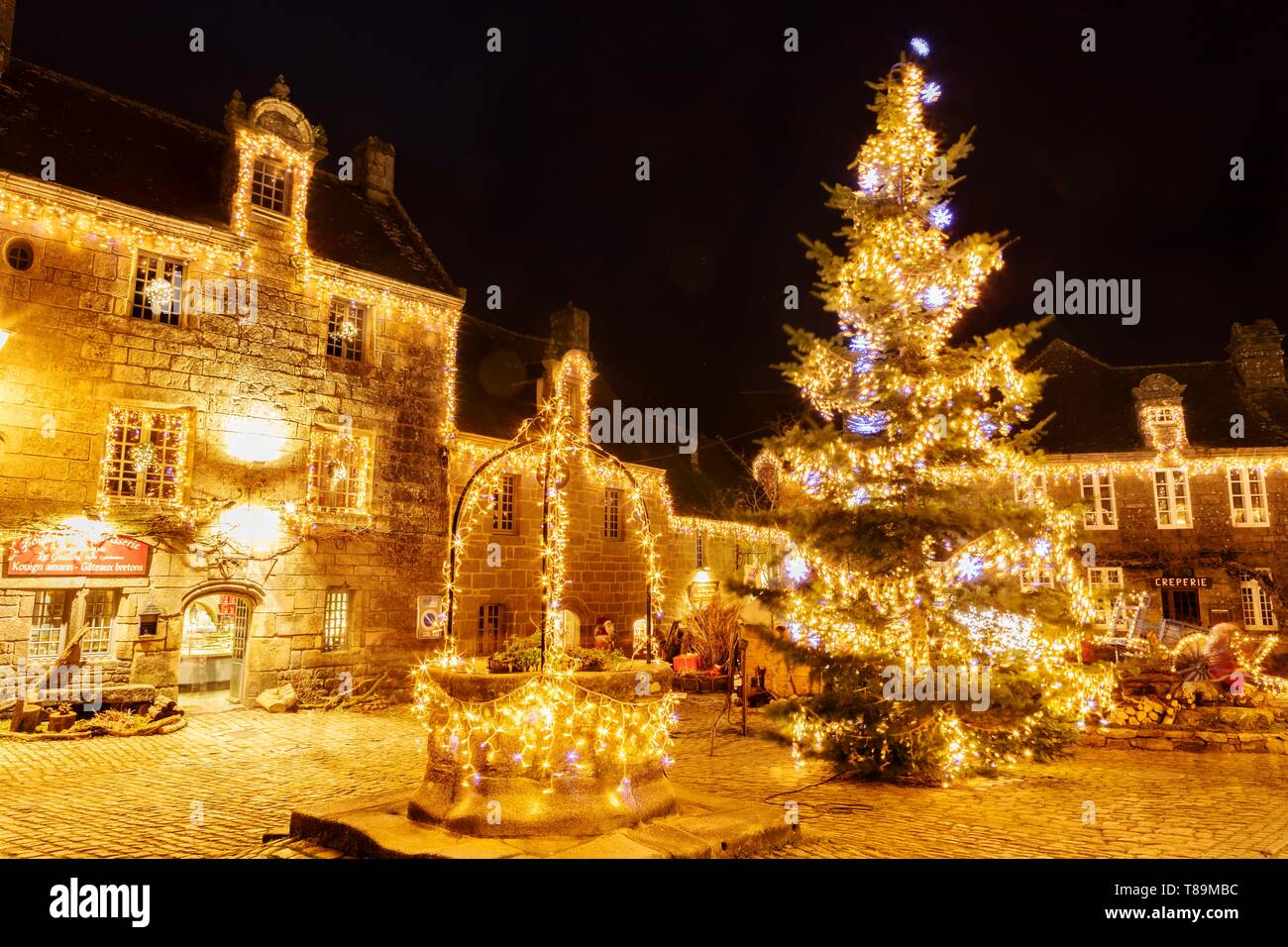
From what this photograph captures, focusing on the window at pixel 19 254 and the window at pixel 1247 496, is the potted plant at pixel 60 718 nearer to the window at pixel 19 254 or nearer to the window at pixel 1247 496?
the window at pixel 19 254

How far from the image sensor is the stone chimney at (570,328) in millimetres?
22391

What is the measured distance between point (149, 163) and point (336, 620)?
9.58 metres

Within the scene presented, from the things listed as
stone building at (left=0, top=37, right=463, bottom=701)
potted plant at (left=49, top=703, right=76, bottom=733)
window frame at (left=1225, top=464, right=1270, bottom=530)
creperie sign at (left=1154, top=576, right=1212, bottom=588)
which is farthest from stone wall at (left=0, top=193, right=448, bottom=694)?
window frame at (left=1225, top=464, right=1270, bottom=530)

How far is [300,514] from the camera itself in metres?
14.6

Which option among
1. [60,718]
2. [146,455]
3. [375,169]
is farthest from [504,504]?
[60,718]

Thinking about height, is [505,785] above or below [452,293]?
below

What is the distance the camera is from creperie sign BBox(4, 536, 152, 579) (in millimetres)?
11555

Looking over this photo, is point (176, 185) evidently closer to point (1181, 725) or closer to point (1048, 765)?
point (1048, 765)

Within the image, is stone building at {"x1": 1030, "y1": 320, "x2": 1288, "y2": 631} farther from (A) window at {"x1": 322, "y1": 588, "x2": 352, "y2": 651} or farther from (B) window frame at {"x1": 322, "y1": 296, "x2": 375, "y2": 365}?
(B) window frame at {"x1": 322, "y1": 296, "x2": 375, "y2": 365}

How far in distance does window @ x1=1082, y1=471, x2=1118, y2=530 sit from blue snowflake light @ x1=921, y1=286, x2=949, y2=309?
18.7 meters

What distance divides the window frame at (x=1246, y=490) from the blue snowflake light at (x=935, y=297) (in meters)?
20.2
